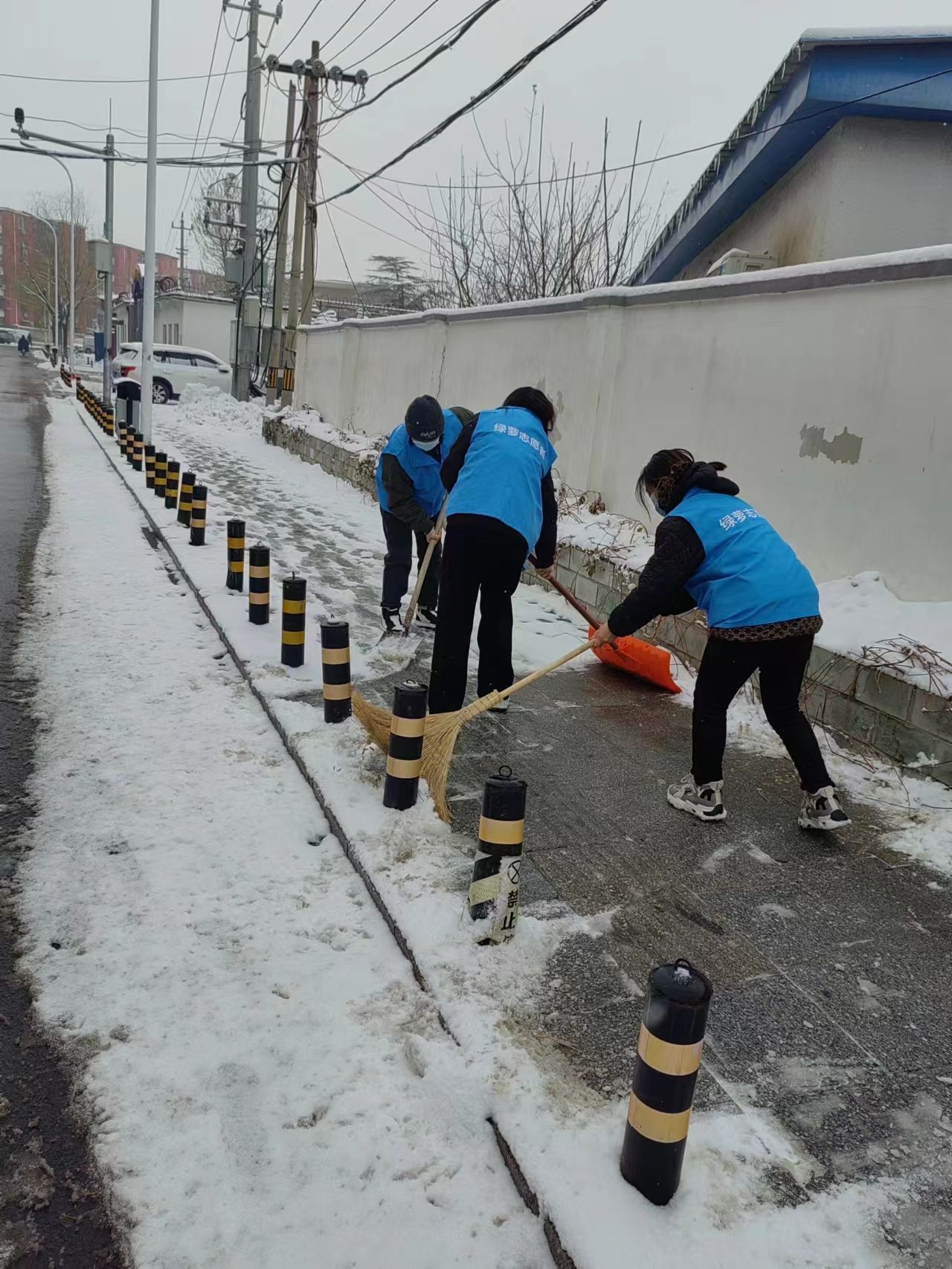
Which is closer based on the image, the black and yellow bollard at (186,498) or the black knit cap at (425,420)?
the black knit cap at (425,420)

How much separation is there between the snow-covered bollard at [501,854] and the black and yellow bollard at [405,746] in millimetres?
817

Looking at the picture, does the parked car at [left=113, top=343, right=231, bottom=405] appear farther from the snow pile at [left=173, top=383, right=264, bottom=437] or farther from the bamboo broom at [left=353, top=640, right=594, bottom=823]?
the bamboo broom at [left=353, top=640, right=594, bottom=823]

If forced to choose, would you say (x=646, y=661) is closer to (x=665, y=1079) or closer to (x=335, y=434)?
(x=665, y=1079)

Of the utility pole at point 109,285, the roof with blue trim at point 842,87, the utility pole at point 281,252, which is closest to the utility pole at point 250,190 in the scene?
the utility pole at point 281,252

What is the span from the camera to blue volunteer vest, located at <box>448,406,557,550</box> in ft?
14.3

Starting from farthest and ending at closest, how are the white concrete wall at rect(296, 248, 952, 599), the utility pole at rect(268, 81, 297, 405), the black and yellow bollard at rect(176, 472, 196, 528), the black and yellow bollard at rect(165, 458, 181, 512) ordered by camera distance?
the utility pole at rect(268, 81, 297, 405)
the black and yellow bollard at rect(165, 458, 181, 512)
the black and yellow bollard at rect(176, 472, 196, 528)
the white concrete wall at rect(296, 248, 952, 599)

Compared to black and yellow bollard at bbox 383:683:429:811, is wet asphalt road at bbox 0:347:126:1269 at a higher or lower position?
lower

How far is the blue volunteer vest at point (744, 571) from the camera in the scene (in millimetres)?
3623

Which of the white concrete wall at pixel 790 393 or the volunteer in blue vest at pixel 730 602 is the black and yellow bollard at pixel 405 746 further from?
the white concrete wall at pixel 790 393

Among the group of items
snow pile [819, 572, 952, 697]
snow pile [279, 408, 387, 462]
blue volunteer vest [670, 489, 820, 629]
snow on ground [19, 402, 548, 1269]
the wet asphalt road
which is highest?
blue volunteer vest [670, 489, 820, 629]

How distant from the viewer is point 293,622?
17.6 ft

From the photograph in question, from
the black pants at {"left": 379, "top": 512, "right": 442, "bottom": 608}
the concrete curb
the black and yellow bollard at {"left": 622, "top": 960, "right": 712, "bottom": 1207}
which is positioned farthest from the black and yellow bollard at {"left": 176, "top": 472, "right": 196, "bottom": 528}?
the black and yellow bollard at {"left": 622, "top": 960, "right": 712, "bottom": 1207}

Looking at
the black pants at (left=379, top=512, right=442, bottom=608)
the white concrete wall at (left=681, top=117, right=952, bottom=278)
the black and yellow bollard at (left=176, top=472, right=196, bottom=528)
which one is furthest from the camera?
the white concrete wall at (left=681, top=117, right=952, bottom=278)

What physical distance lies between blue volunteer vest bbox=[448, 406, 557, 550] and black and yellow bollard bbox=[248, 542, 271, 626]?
2.04m
